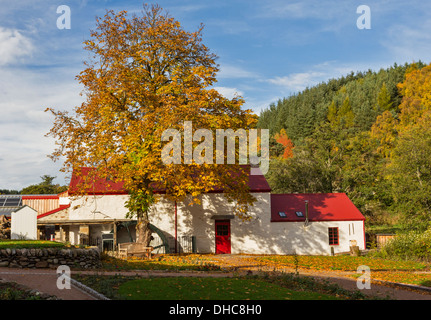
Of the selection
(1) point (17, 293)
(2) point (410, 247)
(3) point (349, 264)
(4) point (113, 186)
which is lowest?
(3) point (349, 264)

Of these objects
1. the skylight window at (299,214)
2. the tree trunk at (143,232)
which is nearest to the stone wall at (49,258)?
the tree trunk at (143,232)

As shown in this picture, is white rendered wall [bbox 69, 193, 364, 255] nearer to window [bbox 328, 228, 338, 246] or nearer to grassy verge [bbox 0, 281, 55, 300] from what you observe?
window [bbox 328, 228, 338, 246]

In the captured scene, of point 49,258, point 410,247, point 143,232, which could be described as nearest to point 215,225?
point 143,232

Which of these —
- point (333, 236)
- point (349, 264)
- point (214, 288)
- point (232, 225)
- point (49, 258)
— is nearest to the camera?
point (214, 288)

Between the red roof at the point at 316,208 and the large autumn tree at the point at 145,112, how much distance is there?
6.12 m

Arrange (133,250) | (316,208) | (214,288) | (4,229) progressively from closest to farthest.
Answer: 1. (214,288)
2. (133,250)
3. (4,229)
4. (316,208)

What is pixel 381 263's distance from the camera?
25.5 metres

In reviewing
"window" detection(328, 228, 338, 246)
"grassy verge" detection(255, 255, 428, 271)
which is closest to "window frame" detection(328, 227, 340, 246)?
"window" detection(328, 228, 338, 246)

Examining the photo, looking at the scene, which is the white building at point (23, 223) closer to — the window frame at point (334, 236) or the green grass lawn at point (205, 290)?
the green grass lawn at point (205, 290)

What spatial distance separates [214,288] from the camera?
1354 cm

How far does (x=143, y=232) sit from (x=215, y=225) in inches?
232

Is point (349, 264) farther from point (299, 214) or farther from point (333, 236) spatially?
point (299, 214)
